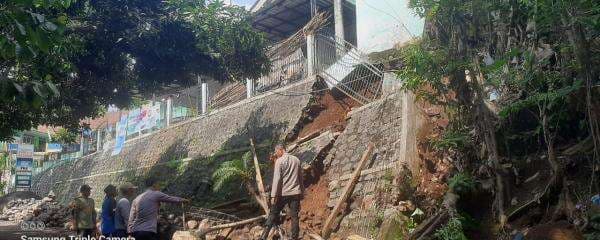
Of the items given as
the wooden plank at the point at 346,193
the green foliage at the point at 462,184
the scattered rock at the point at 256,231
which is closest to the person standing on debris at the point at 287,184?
the wooden plank at the point at 346,193

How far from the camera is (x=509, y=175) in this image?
6.20 meters

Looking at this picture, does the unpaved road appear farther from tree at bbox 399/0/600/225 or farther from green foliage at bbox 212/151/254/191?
tree at bbox 399/0/600/225

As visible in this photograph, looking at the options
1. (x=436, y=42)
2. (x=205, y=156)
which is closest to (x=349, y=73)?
(x=205, y=156)

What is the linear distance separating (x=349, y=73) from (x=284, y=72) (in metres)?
2.76

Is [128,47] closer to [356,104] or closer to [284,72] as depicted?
[284,72]

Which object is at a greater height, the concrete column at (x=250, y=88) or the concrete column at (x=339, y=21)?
the concrete column at (x=339, y=21)

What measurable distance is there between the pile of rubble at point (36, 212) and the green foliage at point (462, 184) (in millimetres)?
14719

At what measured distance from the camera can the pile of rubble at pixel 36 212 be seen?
17.0 meters

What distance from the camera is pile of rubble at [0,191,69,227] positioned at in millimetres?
17031

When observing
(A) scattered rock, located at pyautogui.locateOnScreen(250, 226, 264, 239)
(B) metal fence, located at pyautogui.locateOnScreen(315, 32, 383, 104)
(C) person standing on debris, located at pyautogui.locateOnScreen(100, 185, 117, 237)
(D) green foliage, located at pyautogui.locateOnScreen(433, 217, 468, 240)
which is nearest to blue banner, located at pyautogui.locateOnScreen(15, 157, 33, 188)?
(B) metal fence, located at pyautogui.locateOnScreen(315, 32, 383, 104)

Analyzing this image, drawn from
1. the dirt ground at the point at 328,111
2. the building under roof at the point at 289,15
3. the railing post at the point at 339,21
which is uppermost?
the building under roof at the point at 289,15

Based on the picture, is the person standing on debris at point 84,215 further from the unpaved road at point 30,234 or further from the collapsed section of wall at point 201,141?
the collapsed section of wall at point 201,141

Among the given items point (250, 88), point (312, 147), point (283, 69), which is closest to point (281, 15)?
point (250, 88)

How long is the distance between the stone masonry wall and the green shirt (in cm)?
412
